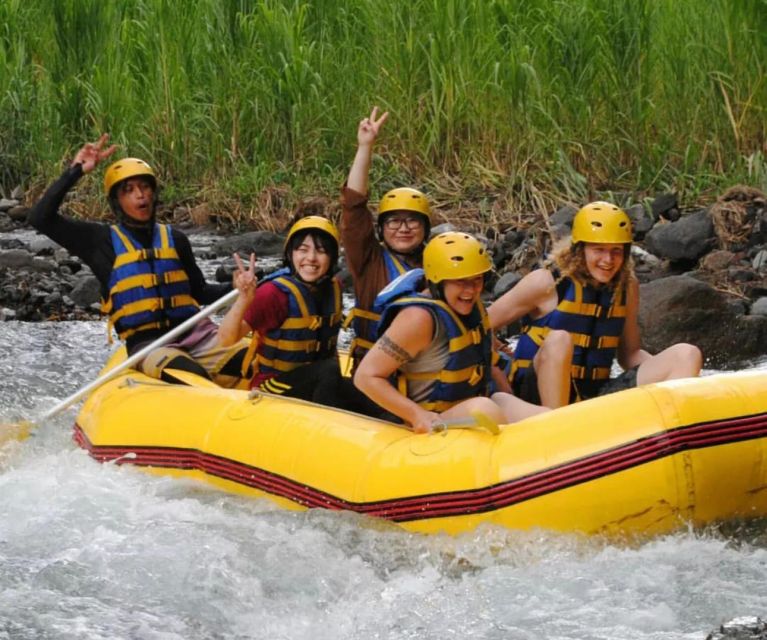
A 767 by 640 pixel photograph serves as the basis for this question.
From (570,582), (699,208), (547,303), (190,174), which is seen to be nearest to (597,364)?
(547,303)

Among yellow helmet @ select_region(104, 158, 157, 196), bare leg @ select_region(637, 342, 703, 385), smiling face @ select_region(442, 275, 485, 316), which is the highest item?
yellow helmet @ select_region(104, 158, 157, 196)

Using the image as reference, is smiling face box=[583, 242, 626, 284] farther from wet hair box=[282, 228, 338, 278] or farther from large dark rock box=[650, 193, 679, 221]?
large dark rock box=[650, 193, 679, 221]

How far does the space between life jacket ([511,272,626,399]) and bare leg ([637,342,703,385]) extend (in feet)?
0.54

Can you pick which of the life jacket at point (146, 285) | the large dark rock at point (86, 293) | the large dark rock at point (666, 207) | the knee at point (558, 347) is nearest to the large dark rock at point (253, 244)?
the large dark rock at point (86, 293)

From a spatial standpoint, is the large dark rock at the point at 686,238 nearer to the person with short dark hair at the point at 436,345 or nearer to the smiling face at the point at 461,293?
the person with short dark hair at the point at 436,345

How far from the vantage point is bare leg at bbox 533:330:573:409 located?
5055 mm

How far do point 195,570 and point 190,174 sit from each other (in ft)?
22.5

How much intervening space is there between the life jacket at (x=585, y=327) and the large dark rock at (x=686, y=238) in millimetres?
3431

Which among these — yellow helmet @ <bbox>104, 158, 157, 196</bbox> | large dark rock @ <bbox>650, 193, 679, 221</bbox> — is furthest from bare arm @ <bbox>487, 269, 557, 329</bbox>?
large dark rock @ <bbox>650, 193, 679, 221</bbox>

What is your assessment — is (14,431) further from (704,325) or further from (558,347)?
(704,325)

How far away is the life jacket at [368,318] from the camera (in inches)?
215

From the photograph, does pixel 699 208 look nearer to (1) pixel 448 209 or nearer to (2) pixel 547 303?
(1) pixel 448 209

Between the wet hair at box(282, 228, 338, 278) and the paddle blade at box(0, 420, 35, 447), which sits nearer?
the wet hair at box(282, 228, 338, 278)

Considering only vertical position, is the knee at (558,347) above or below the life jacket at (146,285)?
below
